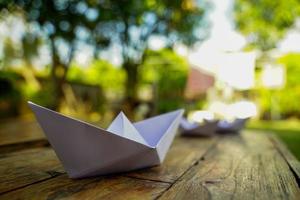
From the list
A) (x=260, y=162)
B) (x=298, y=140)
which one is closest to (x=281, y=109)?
(x=298, y=140)

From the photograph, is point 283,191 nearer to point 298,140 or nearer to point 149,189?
point 149,189

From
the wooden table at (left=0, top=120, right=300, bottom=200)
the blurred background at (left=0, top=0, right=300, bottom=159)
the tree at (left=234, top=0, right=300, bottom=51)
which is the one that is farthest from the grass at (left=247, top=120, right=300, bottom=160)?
the wooden table at (left=0, top=120, right=300, bottom=200)

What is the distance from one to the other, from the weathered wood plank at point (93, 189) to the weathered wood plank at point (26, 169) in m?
0.04

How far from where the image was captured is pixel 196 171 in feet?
2.38

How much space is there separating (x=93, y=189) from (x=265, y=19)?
24.2 feet

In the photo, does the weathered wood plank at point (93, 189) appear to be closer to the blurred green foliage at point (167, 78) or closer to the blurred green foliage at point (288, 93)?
the blurred green foliage at point (167, 78)

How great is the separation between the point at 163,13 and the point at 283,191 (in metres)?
5.02

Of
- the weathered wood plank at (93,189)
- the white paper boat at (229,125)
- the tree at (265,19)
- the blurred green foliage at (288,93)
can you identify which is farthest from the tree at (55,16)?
the blurred green foliage at (288,93)

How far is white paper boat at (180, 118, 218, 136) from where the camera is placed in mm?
1503

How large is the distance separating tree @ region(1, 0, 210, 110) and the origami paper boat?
124 cm

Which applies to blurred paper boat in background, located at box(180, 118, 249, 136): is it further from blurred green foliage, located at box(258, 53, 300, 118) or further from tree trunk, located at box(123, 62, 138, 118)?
blurred green foliage, located at box(258, 53, 300, 118)

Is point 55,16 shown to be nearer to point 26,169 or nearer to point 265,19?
point 26,169

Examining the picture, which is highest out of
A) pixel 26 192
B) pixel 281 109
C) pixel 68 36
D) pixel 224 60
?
pixel 68 36

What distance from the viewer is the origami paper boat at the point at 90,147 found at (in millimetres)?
556
